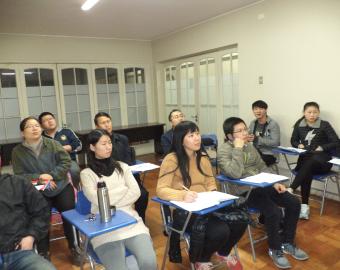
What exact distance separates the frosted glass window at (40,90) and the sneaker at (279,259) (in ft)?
16.8

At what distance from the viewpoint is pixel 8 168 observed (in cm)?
567

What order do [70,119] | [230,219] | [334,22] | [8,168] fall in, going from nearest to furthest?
[230,219] < [334,22] < [8,168] < [70,119]

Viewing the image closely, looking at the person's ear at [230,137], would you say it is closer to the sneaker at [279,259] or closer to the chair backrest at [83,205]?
the sneaker at [279,259]

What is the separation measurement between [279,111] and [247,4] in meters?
1.65

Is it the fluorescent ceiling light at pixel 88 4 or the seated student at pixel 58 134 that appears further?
the fluorescent ceiling light at pixel 88 4

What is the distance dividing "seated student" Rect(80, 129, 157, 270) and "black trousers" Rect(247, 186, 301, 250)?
3.26 ft

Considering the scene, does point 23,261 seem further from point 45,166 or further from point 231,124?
point 231,124

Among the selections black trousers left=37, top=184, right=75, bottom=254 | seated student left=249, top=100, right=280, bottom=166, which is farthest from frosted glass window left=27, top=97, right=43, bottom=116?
seated student left=249, top=100, right=280, bottom=166

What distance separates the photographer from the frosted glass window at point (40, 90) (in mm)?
6004

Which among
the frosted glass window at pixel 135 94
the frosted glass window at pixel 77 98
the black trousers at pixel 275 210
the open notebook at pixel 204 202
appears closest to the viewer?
the open notebook at pixel 204 202

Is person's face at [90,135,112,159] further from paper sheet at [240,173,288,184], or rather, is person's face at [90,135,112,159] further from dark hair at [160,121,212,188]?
paper sheet at [240,173,288,184]

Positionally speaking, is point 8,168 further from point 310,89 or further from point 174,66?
point 310,89

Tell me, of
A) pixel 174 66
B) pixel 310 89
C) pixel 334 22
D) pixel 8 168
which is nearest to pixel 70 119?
pixel 8 168

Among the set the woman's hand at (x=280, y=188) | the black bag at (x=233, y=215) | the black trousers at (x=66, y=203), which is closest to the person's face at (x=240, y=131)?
the woman's hand at (x=280, y=188)
